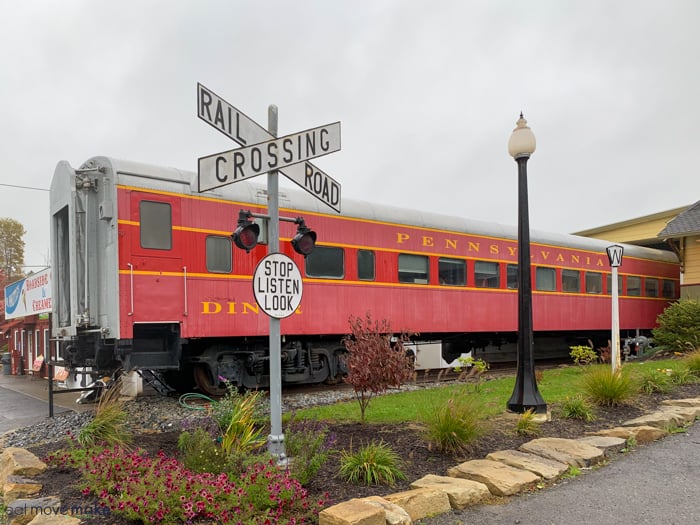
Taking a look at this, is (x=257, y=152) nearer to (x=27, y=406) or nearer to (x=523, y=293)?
(x=523, y=293)

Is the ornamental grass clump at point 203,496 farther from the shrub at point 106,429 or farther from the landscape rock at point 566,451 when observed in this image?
the landscape rock at point 566,451

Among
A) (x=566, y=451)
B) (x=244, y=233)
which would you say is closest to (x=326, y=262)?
(x=244, y=233)

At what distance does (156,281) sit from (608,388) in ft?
20.6

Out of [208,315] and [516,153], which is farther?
[208,315]

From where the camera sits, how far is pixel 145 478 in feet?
12.7

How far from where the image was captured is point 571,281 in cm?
1504

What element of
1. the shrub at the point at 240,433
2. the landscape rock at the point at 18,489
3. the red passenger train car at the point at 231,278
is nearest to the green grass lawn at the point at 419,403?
the shrub at the point at 240,433

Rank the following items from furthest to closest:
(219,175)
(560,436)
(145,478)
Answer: (560,436) < (219,175) < (145,478)

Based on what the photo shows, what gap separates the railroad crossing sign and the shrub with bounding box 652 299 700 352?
13.4 metres

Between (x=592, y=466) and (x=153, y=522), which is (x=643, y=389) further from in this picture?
(x=153, y=522)

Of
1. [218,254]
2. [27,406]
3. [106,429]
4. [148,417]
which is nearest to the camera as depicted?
[106,429]

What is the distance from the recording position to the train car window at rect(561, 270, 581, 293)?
14.8 metres

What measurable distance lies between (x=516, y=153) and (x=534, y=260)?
7223mm

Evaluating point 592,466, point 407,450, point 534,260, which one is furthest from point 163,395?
point 534,260
